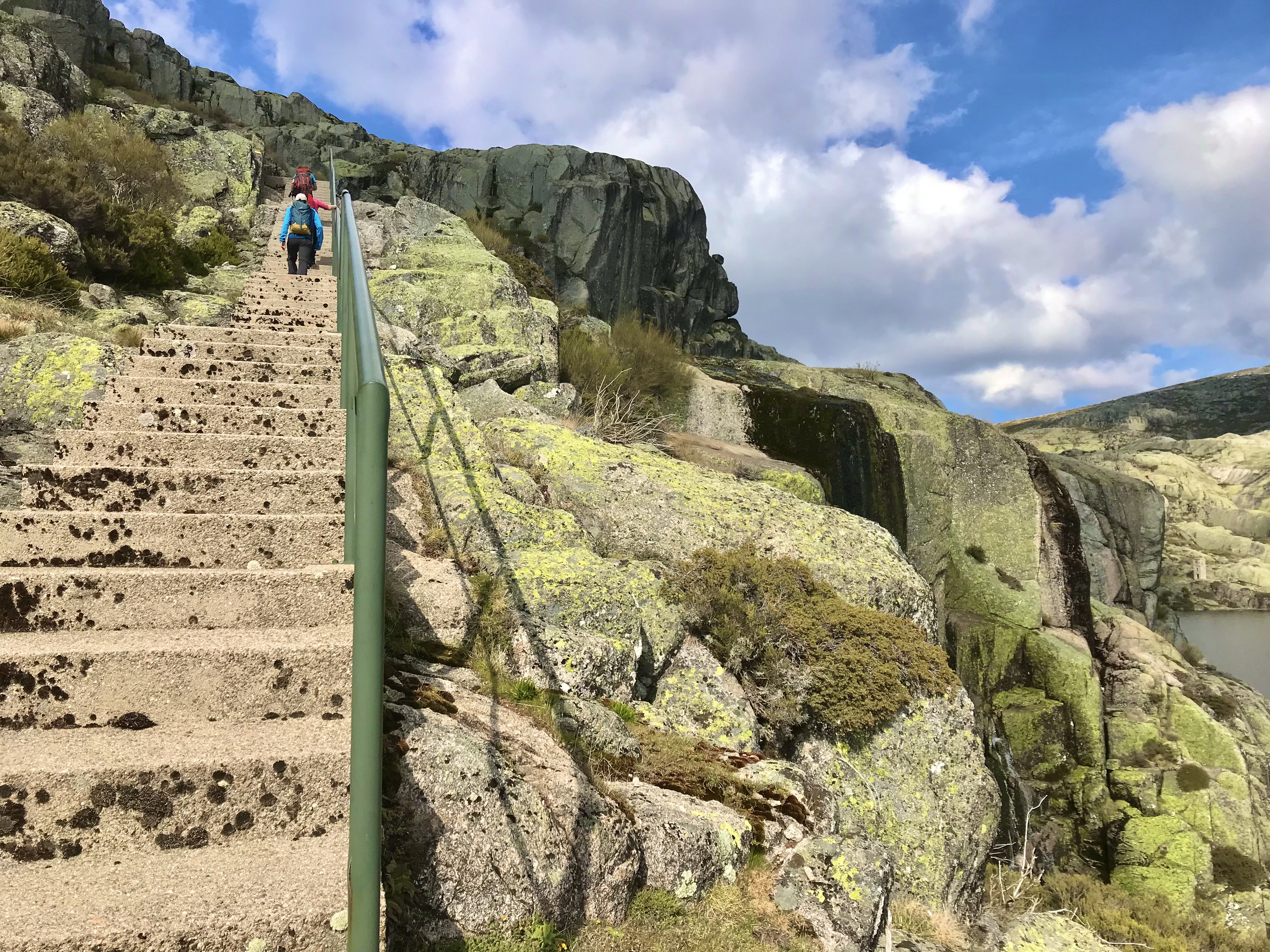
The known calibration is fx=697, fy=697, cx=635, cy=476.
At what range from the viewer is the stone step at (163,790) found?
2115 millimetres

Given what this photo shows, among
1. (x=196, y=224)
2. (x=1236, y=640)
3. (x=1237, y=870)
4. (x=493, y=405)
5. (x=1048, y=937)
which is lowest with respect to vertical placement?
(x=1237, y=870)

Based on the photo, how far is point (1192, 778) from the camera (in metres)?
12.8

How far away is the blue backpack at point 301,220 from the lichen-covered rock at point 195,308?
1.35 meters

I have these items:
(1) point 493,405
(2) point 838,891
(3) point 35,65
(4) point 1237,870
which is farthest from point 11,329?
(4) point 1237,870

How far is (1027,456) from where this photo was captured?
15414mm

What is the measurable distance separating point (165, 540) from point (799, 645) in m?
4.47

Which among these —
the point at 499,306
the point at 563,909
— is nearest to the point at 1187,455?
the point at 499,306

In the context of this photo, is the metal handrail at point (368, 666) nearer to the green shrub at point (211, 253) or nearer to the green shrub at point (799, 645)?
the green shrub at point (799, 645)

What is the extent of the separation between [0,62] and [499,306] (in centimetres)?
1110

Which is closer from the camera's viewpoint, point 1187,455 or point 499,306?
point 499,306

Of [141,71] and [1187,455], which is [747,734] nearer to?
[141,71]

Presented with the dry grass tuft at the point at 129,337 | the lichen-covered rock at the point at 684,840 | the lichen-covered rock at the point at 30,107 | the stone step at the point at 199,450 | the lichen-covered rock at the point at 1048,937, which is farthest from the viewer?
the lichen-covered rock at the point at 30,107

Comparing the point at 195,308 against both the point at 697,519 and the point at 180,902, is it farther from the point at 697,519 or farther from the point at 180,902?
the point at 180,902

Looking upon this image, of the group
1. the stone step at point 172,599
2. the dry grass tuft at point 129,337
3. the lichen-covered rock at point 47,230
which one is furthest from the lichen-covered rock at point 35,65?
the stone step at point 172,599
